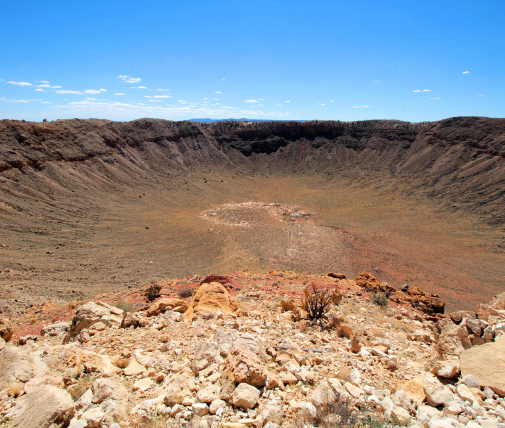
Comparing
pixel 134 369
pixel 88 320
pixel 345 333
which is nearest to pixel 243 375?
pixel 134 369

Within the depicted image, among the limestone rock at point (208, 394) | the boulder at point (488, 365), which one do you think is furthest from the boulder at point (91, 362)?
the boulder at point (488, 365)

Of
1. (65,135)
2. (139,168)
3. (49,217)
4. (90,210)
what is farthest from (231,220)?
(65,135)

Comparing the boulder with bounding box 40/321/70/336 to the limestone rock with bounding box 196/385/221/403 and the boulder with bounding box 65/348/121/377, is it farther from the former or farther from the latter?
the limestone rock with bounding box 196/385/221/403

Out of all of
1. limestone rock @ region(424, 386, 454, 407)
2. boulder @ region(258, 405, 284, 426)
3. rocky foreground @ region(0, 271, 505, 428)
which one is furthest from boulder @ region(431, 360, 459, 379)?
boulder @ region(258, 405, 284, 426)

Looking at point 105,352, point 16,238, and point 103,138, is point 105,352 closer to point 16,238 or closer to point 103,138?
point 16,238

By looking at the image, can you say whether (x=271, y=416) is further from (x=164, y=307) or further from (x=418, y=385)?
(x=164, y=307)

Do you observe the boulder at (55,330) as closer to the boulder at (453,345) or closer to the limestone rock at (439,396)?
the limestone rock at (439,396)
